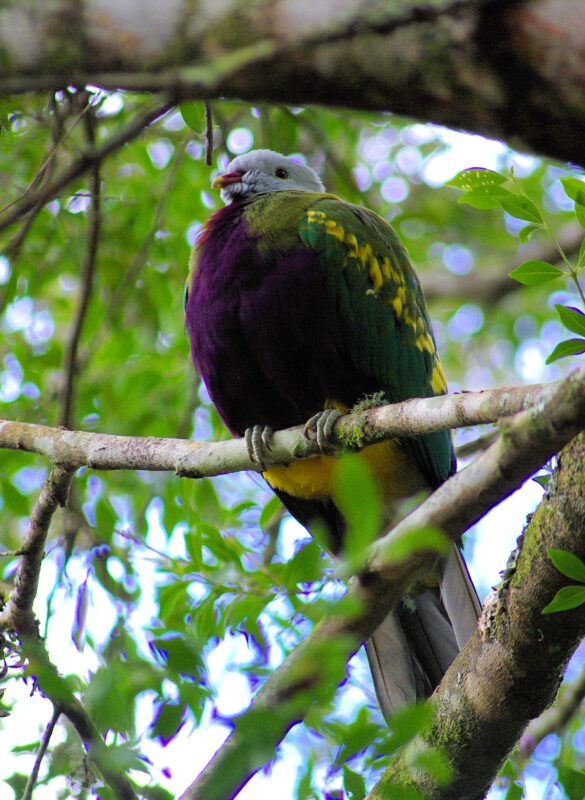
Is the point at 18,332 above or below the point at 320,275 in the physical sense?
above

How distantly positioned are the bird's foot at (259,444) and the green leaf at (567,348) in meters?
0.86

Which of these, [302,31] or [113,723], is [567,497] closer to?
[113,723]

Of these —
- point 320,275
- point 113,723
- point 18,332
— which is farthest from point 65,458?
point 18,332

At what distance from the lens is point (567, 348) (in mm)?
1879

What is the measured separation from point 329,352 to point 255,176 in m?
1.17

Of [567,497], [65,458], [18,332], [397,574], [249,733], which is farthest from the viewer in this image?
[18,332]

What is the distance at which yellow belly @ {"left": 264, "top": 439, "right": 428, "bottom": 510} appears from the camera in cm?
290

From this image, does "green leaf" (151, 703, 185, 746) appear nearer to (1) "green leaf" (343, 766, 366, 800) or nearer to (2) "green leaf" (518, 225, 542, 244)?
(1) "green leaf" (343, 766, 366, 800)

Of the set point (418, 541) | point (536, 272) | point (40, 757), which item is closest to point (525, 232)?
point (536, 272)

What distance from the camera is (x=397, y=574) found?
4.71 ft

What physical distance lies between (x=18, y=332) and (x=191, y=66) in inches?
154

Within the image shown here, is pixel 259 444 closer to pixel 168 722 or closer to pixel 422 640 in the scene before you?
pixel 422 640

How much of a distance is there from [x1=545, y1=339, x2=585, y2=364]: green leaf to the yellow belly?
3.36 ft

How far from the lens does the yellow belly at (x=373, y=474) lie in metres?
2.90
